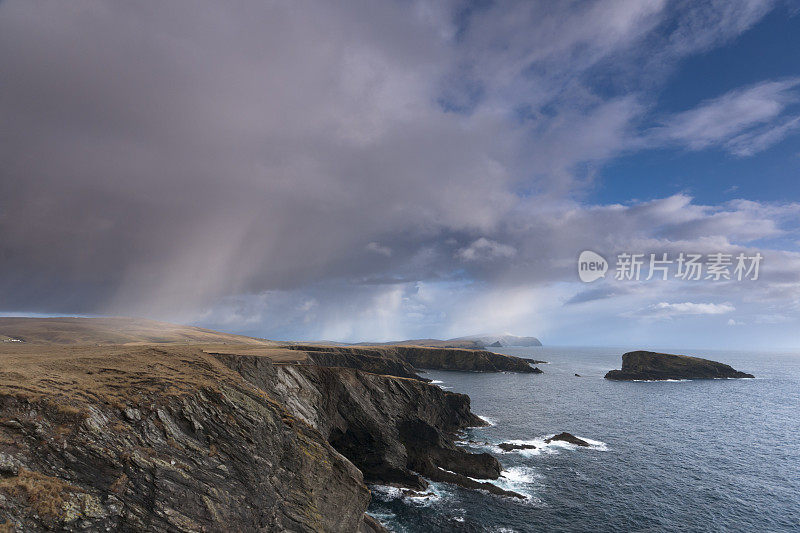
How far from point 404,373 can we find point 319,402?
89.2 m

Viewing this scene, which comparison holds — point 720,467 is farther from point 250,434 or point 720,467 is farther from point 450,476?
point 250,434

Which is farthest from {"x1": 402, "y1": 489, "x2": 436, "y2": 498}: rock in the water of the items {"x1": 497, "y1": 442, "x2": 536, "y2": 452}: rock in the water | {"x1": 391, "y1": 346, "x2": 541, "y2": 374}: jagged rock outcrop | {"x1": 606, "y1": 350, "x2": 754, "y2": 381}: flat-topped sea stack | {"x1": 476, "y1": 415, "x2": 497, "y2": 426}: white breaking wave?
{"x1": 606, "y1": 350, "x2": 754, "y2": 381}: flat-topped sea stack

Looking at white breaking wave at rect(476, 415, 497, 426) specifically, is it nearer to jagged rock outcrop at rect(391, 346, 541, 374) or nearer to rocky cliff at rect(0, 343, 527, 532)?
rocky cliff at rect(0, 343, 527, 532)

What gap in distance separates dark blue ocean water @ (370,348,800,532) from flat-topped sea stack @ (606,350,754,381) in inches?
2023

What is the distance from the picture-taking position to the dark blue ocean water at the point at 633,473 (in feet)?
130

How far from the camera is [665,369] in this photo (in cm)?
16200

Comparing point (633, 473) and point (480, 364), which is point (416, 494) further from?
point (480, 364)

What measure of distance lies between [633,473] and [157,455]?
63.7 meters

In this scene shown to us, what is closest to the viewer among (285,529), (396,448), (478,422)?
(285,529)

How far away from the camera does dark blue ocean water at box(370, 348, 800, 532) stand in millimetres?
39594

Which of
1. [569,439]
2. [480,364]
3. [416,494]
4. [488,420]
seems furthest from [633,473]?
[480,364]

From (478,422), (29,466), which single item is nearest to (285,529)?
(29,466)

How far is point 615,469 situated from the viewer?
54.0 meters

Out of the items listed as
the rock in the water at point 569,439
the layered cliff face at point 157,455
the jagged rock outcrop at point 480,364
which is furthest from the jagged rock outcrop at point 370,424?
the jagged rock outcrop at point 480,364
